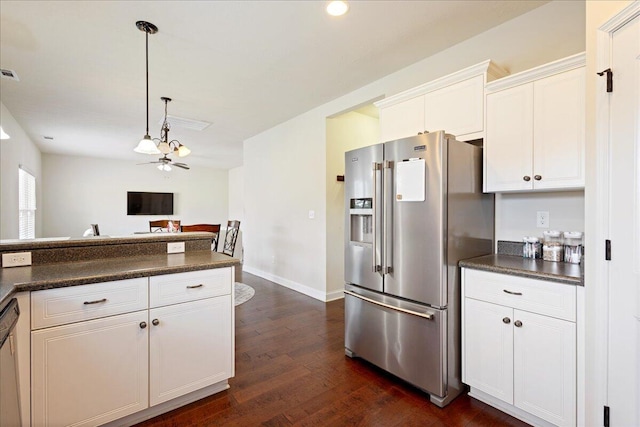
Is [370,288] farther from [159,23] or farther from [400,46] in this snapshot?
[159,23]

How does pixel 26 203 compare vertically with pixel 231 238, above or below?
above

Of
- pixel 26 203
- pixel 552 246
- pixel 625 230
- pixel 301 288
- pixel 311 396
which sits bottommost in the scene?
pixel 311 396

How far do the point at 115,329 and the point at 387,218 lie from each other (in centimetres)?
179

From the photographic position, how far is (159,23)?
90.2 inches

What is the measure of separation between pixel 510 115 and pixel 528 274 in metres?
1.06

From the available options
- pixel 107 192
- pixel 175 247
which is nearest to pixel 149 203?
pixel 107 192

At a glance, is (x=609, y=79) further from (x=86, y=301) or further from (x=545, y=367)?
(x=86, y=301)

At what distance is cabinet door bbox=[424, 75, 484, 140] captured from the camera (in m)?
2.19

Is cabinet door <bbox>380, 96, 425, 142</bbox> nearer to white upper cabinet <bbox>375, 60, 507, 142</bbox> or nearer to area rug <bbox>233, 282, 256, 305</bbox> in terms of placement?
white upper cabinet <bbox>375, 60, 507, 142</bbox>

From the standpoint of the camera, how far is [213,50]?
2688mm

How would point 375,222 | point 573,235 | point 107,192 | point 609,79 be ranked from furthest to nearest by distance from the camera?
point 107,192
point 375,222
point 573,235
point 609,79

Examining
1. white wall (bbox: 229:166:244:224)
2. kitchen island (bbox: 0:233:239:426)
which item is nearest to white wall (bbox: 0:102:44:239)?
kitchen island (bbox: 0:233:239:426)

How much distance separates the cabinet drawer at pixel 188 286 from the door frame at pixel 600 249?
199 centimetres

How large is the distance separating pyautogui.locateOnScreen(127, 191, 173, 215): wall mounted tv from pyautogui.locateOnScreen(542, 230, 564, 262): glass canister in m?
8.77
